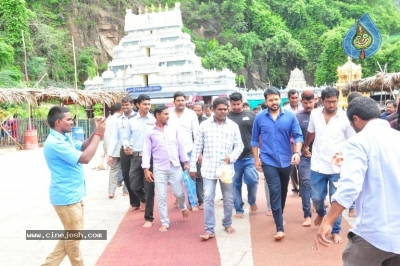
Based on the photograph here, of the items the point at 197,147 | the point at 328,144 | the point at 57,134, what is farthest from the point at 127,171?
the point at 328,144

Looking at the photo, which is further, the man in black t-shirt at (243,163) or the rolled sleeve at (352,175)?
the man in black t-shirt at (243,163)

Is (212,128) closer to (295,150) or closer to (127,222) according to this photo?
(295,150)

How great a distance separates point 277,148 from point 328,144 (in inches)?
22.2

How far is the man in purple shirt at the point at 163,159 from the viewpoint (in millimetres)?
4746

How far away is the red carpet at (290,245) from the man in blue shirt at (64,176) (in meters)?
1.78

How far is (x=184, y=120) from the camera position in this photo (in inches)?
232

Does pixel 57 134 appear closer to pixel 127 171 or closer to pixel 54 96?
pixel 127 171

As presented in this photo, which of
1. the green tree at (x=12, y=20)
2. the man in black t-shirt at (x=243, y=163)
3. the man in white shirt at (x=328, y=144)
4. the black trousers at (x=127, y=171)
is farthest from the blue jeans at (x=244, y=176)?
the green tree at (x=12, y=20)

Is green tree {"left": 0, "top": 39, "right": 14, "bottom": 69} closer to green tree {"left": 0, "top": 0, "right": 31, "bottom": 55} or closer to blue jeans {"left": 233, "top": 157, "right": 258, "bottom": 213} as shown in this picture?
green tree {"left": 0, "top": 0, "right": 31, "bottom": 55}

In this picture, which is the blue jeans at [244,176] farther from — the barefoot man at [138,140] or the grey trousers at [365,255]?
the grey trousers at [365,255]

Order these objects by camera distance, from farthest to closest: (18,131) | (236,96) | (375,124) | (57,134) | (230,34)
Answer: (230,34)
(18,131)
(236,96)
(57,134)
(375,124)

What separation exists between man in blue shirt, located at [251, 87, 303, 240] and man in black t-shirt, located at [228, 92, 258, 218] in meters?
0.76

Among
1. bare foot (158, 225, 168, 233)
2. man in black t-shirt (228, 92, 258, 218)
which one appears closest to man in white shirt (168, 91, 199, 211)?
man in black t-shirt (228, 92, 258, 218)

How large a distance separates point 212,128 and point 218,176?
582mm
